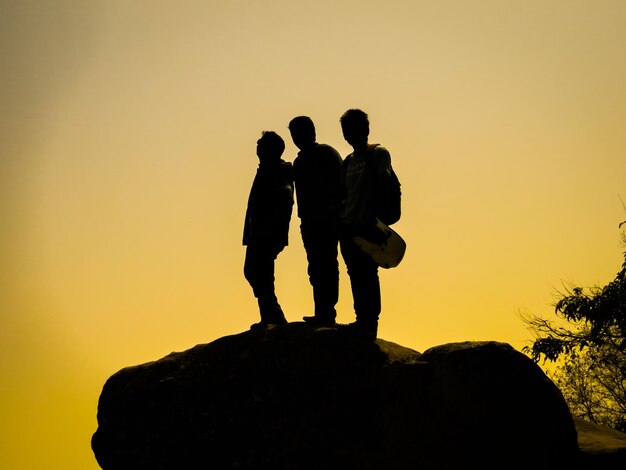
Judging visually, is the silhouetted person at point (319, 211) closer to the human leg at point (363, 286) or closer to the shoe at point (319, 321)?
the shoe at point (319, 321)

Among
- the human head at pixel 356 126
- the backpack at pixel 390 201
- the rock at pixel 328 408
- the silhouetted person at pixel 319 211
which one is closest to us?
the rock at pixel 328 408

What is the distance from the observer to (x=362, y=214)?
8.02 m

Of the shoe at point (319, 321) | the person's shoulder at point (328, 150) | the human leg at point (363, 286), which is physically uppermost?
the person's shoulder at point (328, 150)

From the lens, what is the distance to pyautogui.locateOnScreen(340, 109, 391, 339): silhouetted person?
26.2 ft

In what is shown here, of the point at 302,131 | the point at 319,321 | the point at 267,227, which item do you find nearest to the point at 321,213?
the point at 267,227

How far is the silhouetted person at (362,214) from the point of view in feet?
26.2

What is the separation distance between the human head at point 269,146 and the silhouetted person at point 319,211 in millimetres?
316

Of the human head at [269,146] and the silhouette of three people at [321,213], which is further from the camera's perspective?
the human head at [269,146]

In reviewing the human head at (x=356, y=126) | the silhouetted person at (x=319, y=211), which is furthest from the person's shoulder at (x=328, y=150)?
the human head at (x=356, y=126)

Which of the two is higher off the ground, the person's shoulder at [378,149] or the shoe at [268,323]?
the person's shoulder at [378,149]

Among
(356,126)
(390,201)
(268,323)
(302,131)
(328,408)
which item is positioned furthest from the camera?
(268,323)

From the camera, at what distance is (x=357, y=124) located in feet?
27.0

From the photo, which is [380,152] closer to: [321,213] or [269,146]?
[321,213]

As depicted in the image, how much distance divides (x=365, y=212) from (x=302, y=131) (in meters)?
1.37
